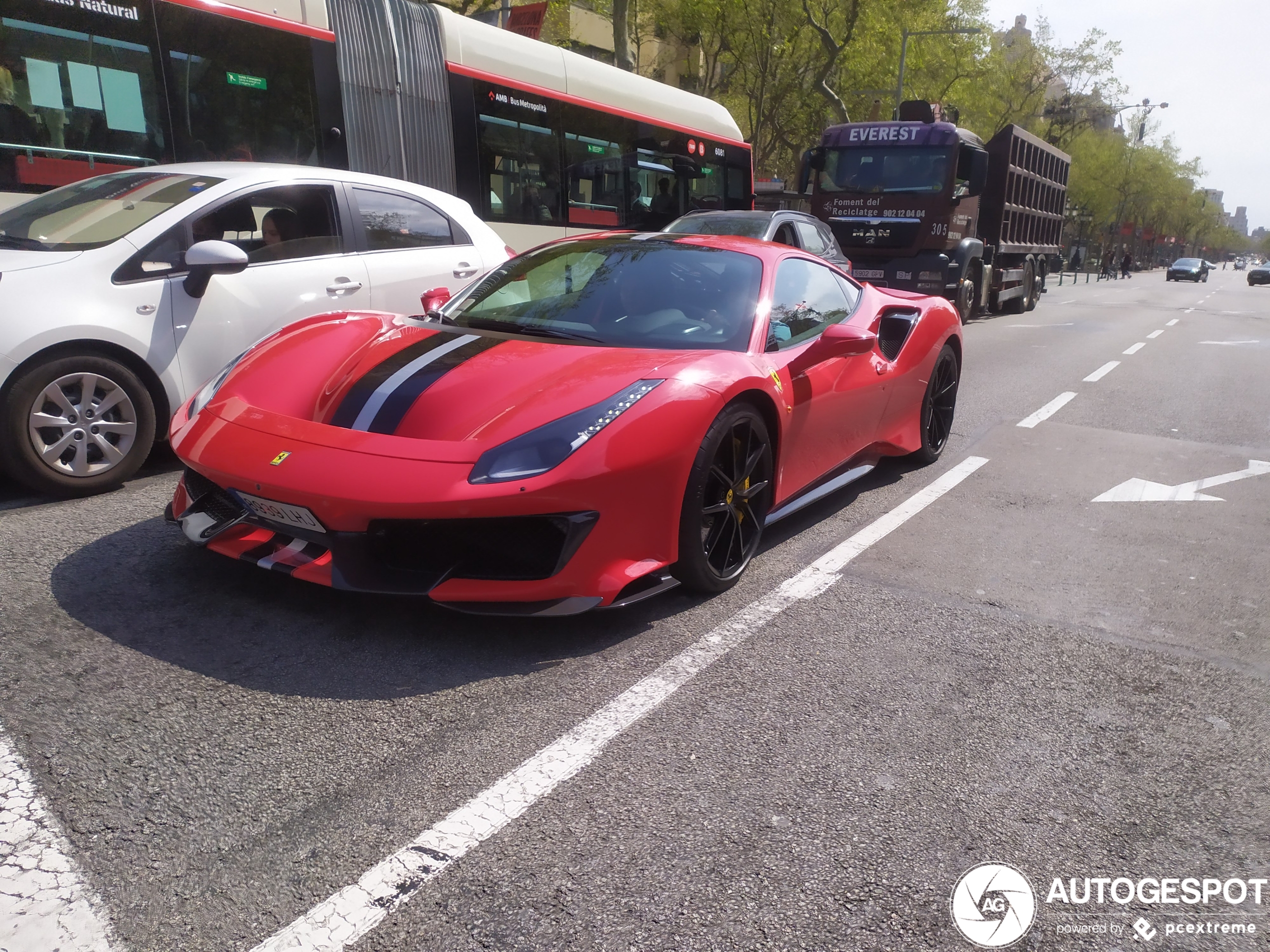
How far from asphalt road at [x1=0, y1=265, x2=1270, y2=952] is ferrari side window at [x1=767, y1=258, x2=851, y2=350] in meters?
0.93

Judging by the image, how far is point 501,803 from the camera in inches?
89.3

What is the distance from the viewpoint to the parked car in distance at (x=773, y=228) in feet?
31.5

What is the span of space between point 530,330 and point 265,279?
6.81 feet

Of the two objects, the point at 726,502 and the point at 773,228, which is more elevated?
the point at 773,228

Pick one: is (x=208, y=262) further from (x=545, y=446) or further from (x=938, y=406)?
(x=938, y=406)

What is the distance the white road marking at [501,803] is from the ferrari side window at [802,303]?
3.48 ft

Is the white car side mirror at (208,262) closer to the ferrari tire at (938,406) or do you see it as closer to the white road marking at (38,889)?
the white road marking at (38,889)

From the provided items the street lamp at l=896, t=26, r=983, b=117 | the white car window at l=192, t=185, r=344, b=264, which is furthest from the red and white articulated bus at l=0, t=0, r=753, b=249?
the street lamp at l=896, t=26, r=983, b=117

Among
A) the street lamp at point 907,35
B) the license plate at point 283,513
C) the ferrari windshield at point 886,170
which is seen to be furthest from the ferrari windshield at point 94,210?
the street lamp at point 907,35

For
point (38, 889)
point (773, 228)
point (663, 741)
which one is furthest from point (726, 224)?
point (38, 889)

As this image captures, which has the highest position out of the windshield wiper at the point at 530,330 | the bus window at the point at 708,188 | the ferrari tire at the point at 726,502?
the bus window at the point at 708,188

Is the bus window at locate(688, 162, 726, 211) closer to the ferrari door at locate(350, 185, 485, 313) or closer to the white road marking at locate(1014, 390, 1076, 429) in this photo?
the white road marking at locate(1014, 390, 1076, 429)

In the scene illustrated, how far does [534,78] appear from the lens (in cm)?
1118

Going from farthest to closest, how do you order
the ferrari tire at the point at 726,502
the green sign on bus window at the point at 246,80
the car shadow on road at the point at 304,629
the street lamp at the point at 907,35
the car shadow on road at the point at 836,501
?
1. the street lamp at the point at 907,35
2. the green sign on bus window at the point at 246,80
3. the car shadow on road at the point at 836,501
4. the ferrari tire at the point at 726,502
5. the car shadow on road at the point at 304,629
